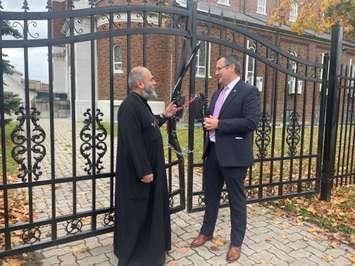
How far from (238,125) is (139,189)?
1267mm

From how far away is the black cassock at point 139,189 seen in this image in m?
3.47

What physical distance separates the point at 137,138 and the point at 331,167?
435 centimetres

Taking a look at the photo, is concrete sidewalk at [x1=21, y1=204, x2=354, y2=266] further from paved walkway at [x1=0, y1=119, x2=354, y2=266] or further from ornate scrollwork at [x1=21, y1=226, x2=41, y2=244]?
ornate scrollwork at [x1=21, y1=226, x2=41, y2=244]

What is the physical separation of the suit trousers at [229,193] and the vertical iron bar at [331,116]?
284cm

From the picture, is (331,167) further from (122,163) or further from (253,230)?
(122,163)

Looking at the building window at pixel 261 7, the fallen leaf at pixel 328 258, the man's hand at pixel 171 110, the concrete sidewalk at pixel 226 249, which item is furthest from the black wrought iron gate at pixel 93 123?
the building window at pixel 261 7

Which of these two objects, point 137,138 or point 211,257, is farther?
point 211,257

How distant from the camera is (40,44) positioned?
12.3 ft

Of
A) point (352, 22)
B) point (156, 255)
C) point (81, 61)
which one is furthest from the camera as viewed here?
point (81, 61)

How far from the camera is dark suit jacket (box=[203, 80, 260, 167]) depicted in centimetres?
391

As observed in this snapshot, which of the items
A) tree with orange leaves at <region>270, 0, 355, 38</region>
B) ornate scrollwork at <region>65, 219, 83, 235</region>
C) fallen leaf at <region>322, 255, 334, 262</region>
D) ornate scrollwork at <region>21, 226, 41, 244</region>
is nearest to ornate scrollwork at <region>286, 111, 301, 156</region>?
fallen leaf at <region>322, 255, 334, 262</region>

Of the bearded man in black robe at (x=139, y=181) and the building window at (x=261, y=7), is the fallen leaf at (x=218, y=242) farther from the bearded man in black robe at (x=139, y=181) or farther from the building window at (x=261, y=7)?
the building window at (x=261, y=7)

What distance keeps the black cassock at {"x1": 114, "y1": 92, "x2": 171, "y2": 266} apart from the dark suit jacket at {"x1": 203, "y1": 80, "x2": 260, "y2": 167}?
29.3 inches

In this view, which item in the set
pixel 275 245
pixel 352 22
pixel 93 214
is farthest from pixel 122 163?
pixel 352 22
